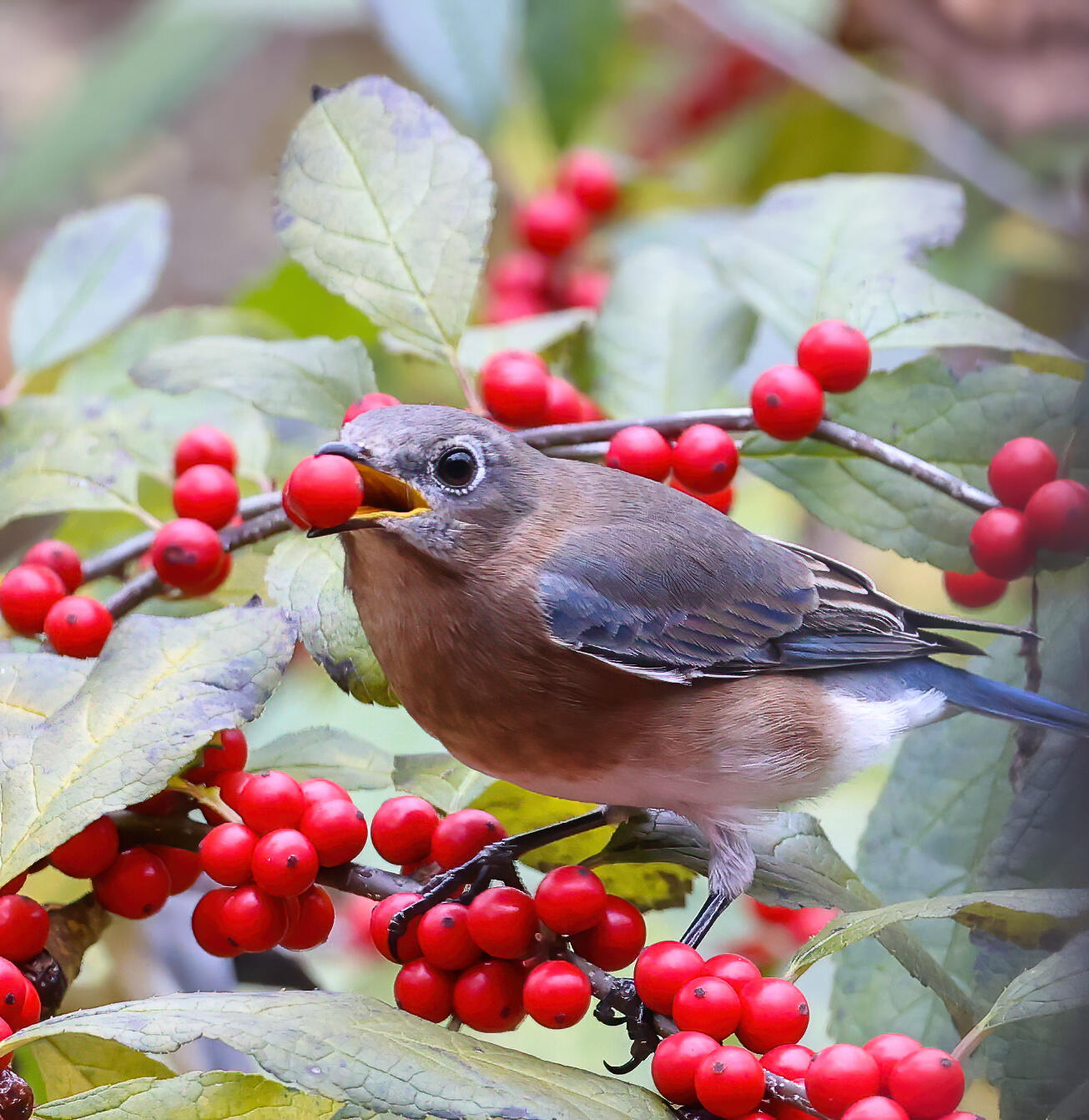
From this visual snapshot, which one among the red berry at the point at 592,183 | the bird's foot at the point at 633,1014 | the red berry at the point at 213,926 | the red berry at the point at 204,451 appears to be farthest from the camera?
the red berry at the point at 592,183

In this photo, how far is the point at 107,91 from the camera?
12.3 feet

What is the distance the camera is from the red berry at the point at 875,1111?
961 millimetres

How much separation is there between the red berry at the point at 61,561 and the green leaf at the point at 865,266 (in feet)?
3.27

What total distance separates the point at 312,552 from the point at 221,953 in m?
0.48

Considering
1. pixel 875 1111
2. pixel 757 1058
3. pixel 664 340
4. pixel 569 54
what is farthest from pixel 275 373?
pixel 569 54

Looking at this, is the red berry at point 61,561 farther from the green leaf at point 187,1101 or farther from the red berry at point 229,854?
the green leaf at point 187,1101

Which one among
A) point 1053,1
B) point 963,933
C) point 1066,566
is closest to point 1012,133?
point 1053,1

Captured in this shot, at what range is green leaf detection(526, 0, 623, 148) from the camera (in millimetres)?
2971

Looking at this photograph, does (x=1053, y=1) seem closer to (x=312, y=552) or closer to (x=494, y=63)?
(x=494, y=63)

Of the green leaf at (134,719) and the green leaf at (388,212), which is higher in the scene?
the green leaf at (388,212)

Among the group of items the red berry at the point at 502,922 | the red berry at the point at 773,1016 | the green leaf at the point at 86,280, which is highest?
the green leaf at the point at 86,280

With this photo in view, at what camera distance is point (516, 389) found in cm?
170

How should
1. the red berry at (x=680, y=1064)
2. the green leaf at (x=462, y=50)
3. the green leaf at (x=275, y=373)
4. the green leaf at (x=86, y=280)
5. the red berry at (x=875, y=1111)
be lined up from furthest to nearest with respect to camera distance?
the green leaf at (x=462, y=50)
the green leaf at (x=86, y=280)
the green leaf at (x=275, y=373)
the red berry at (x=680, y=1064)
the red berry at (x=875, y=1111)

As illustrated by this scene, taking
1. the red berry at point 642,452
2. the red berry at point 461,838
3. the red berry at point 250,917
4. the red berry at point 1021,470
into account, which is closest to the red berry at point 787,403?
the red berry at point 642,452
